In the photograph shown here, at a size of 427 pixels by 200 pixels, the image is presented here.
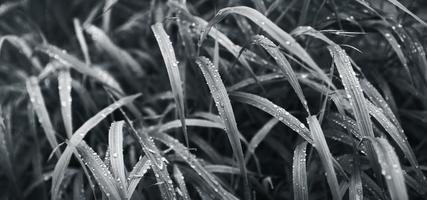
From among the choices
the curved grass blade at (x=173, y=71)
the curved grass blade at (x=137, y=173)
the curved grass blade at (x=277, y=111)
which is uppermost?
the curved grass blade at (x=173, y=71)

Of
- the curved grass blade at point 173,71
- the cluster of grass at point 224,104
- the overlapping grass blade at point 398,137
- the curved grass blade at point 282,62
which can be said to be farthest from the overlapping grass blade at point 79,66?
the overlapping grass blade at point 398,137

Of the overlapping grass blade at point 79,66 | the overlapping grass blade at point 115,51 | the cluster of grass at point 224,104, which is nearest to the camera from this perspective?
the cluster of grass at point 224,104

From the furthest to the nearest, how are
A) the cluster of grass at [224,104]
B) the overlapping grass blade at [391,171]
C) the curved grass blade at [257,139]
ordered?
the curved grass blade at [257,139]
the cluster of grass at [224,104]
the overlapping grass blade at [391,171]

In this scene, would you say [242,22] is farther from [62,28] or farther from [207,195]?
[62,28]

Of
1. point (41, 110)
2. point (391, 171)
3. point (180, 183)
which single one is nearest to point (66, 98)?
point (41, 110)

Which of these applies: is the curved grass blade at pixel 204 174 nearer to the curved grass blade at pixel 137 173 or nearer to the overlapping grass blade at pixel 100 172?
the curved grass blade at pixel 137 173

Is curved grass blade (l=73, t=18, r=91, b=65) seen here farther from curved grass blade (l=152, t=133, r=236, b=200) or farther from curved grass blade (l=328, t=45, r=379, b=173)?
curved grass blade (l=328, t=45, r=379, b=173)

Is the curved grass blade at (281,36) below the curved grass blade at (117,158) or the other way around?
the other way around
